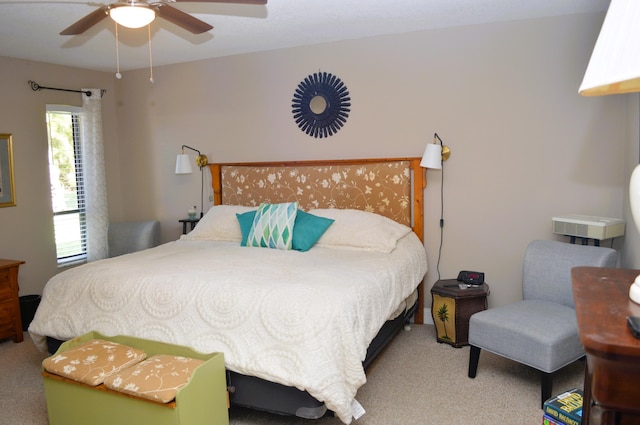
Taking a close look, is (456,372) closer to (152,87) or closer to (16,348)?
(16,348)

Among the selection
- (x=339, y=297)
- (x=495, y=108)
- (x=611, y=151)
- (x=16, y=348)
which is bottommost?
(x=16, y=348)

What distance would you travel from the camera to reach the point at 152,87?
495 cm

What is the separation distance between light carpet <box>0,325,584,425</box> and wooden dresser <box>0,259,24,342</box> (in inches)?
9.2

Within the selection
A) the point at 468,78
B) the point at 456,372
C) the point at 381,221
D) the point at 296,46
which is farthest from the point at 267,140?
the point at 456,372

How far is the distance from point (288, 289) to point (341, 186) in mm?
1816

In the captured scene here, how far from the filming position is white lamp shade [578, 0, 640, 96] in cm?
95

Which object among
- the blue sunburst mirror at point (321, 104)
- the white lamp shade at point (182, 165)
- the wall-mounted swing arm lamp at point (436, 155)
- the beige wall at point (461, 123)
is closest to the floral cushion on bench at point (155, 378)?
the wall-mounted swing arm lamp at point (436, 155)

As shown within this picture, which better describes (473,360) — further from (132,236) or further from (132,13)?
(132,236)

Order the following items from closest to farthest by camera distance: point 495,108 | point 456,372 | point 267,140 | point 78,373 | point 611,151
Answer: point 78,373
point 456,372
point 611,151
point 495,108
point 267,140

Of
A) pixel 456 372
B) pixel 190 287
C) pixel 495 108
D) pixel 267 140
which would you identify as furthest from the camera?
pixel 267 140

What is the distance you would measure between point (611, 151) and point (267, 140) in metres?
2.80

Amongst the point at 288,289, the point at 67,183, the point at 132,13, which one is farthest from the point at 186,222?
the point at 132,13

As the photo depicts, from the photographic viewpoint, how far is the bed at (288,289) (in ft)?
7.36

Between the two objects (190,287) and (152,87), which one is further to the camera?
(152,87)
